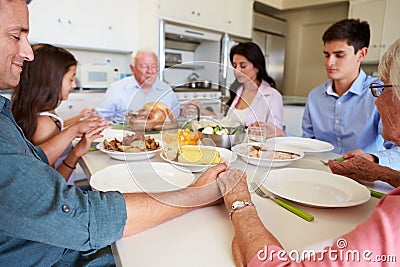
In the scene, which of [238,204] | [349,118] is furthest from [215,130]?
[349,118]

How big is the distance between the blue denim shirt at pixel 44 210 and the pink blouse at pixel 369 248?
0.28 metres

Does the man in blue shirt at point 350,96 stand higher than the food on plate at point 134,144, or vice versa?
the man in blue shirt at point 350,96

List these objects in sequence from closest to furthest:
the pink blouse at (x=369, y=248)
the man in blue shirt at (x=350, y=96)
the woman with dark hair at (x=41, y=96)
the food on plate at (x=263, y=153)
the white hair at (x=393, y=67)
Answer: the pink blouse at (x=369, y=248), the white hair at (x=393, y=67), the food on plate at (x=263, y=153), the woman with dark hair at (x=41, y=96), the man in blue shirt at (x=350, y=96)

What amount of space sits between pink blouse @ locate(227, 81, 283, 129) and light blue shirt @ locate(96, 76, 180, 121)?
0.82ft

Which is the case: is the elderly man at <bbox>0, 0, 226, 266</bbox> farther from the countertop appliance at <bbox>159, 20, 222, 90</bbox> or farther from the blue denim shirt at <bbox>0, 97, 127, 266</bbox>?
the countertop appliance at <bbox>159, 20, 222, 90</bbox>

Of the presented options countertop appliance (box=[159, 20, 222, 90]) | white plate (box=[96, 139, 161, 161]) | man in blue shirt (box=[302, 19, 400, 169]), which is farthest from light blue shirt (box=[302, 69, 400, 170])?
countertop appliance (box=[159, 20, 222, 90])

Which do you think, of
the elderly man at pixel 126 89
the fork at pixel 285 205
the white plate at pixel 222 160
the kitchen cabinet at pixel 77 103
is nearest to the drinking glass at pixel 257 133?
the white plate at pixel 222 160

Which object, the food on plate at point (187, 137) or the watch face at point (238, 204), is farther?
the food on plate at point (187, 137)

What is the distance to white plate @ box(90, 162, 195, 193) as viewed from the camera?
747 mm

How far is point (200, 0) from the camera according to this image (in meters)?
3.56

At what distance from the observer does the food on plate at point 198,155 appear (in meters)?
0.83

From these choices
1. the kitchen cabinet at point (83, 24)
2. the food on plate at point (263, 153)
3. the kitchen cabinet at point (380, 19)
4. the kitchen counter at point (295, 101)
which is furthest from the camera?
the kitchen counter at point (295, 101)

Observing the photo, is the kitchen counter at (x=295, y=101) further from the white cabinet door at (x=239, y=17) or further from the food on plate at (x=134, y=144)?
the food on plate at (x=134, y=144)

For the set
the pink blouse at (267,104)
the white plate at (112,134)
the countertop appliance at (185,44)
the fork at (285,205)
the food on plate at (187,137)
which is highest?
the countertop appliance at (185,44)
